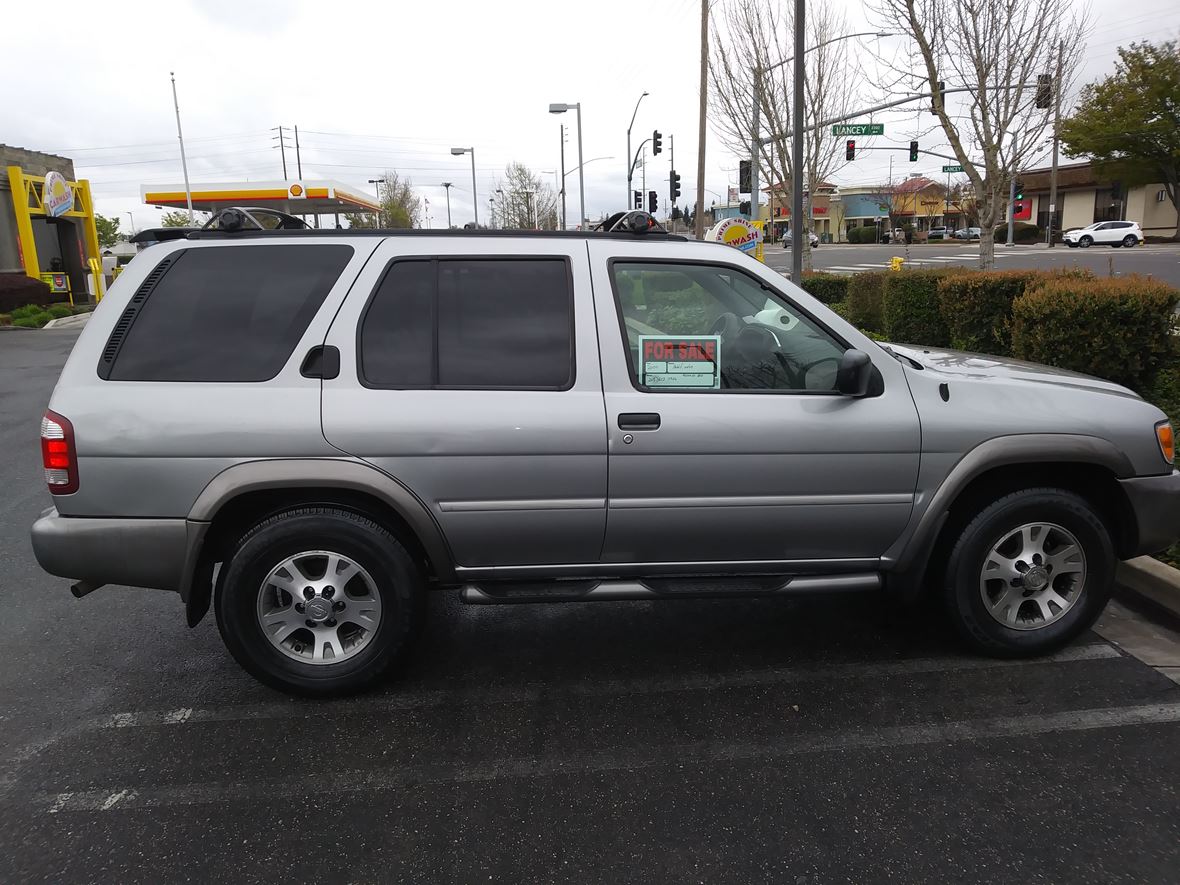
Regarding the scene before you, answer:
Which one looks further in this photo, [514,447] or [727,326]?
[727,326]

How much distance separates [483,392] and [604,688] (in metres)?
1.38

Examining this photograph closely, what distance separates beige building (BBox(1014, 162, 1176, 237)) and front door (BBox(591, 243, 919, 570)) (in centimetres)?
4993

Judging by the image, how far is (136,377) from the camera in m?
3.40

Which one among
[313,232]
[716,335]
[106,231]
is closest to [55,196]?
[313,232]

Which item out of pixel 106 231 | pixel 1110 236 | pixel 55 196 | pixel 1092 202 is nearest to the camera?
pixel 55 196

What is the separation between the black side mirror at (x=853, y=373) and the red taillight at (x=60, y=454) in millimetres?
3014

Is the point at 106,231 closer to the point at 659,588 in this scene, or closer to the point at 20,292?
the point at 20,292

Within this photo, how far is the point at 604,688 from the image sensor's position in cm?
372

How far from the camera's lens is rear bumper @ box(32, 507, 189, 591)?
133 inches

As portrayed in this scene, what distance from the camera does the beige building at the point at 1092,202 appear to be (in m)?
49.6

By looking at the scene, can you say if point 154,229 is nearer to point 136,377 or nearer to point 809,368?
point 136,377

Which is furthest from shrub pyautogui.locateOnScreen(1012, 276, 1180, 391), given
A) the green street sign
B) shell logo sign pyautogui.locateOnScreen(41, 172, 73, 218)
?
shell logo sign pyautogui.locateOnScreen(41, 172, 73, 218)

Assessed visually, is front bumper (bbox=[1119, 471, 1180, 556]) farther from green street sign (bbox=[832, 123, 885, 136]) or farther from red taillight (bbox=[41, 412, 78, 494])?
green street sign (bbox=[832, 123, 885, 136])

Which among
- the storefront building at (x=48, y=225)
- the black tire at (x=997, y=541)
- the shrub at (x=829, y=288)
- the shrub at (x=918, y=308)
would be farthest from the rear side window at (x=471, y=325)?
the storefront building at (x=48, y=225)
